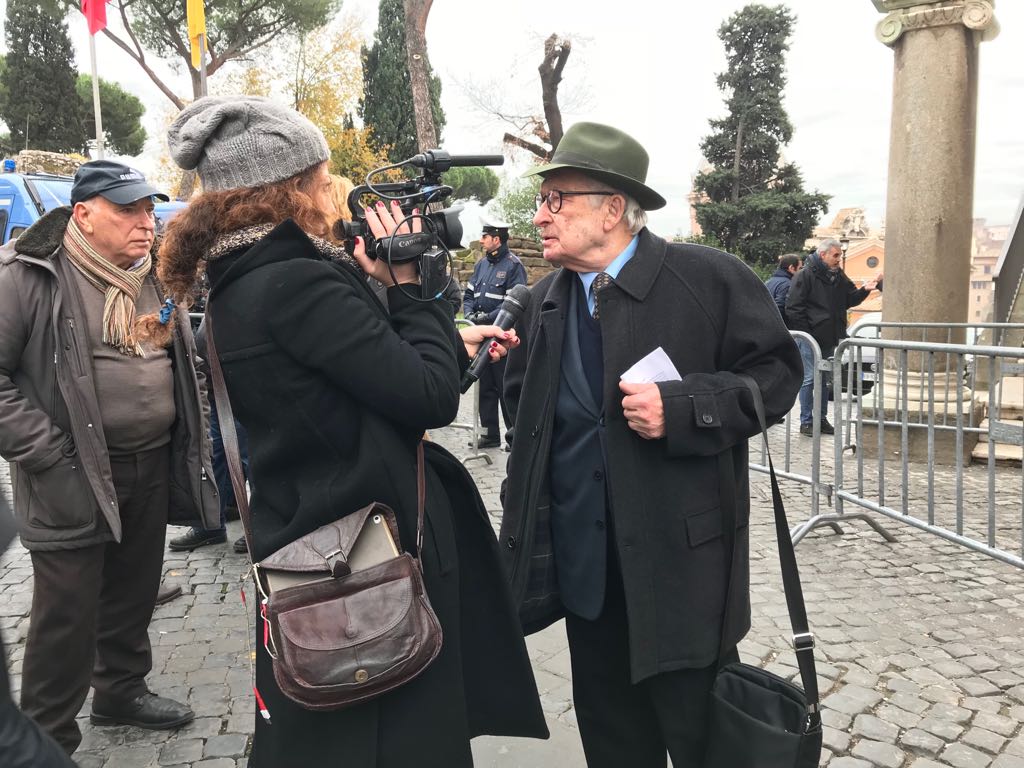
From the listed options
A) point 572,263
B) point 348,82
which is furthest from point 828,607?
point 348,82

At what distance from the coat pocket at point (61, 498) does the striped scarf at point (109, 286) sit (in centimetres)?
45

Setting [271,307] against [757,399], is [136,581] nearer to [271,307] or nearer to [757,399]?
[271,307]

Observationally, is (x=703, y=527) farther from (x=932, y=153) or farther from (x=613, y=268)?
(x=932, y=153)

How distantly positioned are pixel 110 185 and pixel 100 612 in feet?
5.15

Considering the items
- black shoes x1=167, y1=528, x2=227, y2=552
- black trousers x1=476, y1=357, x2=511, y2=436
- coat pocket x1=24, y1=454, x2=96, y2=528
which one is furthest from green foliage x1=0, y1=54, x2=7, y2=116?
coat pocket x1=24, y1=454, x2=96, y2=528

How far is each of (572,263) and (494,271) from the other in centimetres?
727

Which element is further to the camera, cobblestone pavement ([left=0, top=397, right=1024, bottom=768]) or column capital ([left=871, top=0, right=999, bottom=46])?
column capital ([left=871, top=0, right=999, bottom=46])

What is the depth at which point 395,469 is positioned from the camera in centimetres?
164

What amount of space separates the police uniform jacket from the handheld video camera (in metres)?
7.31

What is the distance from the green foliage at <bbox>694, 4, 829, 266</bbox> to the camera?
3316cm

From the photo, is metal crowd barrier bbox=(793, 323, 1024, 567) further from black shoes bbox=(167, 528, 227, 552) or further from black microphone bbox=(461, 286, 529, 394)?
black shoes bbox=(167, 528, 227, 552)

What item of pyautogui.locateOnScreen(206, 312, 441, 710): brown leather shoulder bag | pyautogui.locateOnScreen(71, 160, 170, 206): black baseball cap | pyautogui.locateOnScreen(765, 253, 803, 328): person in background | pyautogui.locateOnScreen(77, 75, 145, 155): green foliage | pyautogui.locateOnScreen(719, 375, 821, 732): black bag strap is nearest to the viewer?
pyautogui.locateOnScreen(206, 312, 441, 710): brown leather shoulder bag

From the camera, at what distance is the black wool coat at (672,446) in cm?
196

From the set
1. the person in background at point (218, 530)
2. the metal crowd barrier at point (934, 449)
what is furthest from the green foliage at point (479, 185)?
the person in background at point (218, 530)
